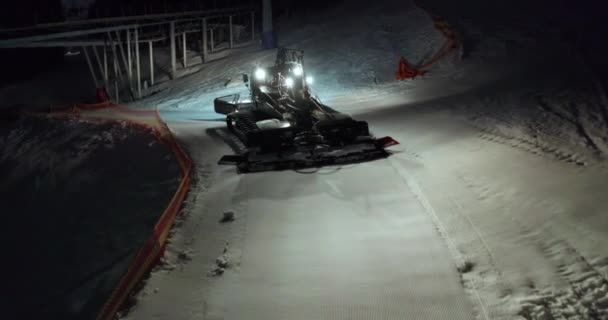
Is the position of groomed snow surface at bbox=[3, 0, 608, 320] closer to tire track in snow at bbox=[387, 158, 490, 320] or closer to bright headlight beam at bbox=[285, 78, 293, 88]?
tire track in snow at bbox=[387, 158, 490, 320]

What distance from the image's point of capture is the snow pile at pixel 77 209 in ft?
32.1

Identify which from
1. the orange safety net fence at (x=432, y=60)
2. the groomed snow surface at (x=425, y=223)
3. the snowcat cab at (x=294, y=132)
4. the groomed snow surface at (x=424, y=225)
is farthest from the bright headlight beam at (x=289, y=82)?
the orange safety net fence at (x=432, y=60)

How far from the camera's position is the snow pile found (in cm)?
979

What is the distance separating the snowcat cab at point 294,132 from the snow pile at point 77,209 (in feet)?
7.00

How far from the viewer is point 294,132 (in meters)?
13.7

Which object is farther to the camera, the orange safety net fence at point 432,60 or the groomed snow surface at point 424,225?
the orange safety net fence at point 432,60

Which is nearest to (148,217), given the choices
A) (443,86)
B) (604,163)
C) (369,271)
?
(369,271)

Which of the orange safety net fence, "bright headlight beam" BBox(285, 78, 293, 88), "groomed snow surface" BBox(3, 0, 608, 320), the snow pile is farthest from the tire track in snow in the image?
the orange safety net fence

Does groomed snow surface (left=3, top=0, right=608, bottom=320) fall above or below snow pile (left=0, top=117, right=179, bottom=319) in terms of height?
above

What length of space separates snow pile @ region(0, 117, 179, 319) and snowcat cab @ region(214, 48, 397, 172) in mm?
2135

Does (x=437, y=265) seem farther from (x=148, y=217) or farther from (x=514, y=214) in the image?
(x=148, y=217)

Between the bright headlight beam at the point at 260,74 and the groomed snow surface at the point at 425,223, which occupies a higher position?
the bright headlight beam at the point at 260,74

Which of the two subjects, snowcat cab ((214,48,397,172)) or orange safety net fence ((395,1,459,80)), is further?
orange safety net fence ((395,1,459,80))

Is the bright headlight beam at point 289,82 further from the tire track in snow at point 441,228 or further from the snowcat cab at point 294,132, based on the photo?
the tire track in snow at point 441,228
